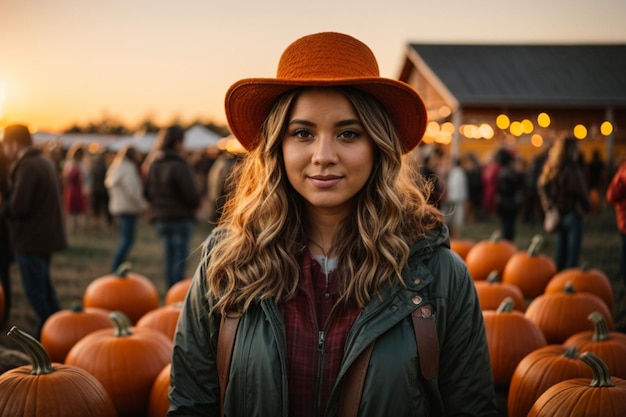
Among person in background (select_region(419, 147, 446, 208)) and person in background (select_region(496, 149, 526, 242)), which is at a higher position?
person in background (select_region(419, 147, 446, 208))

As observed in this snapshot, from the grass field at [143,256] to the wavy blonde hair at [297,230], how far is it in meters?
4.54

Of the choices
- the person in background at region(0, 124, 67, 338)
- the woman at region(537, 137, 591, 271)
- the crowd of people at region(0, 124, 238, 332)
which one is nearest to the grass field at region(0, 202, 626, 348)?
the crowd of people at region(0, 124, 238, 332)

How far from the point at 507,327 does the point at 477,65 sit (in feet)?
79.8

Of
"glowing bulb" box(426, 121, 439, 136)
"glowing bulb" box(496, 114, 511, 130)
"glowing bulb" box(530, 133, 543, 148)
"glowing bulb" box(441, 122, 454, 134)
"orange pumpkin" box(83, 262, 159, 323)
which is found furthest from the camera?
"glowing bulb" box(441, 122, 454, 134)

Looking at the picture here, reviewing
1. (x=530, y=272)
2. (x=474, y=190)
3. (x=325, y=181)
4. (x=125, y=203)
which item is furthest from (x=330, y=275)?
(x=474, y=190)

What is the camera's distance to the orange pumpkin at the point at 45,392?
2973 mm

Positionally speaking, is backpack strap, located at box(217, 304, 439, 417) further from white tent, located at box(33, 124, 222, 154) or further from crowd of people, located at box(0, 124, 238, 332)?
white tent, located at box(33, 124, 222, 154)

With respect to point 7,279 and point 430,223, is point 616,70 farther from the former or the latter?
point 430,223

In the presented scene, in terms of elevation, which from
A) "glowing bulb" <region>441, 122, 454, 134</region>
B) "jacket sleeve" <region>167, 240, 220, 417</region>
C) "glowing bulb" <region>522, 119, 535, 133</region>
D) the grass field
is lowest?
A: the grass field

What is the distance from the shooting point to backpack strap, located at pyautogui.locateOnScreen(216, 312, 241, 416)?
2146 mm

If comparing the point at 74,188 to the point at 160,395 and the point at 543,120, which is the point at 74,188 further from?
the point at 543,120

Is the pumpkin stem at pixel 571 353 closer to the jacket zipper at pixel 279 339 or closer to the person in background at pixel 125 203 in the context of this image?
the jacket zipper at pixel 279 339

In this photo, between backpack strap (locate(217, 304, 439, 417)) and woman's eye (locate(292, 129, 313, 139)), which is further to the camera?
woman's eye (locate(292, 129, 313, 139))

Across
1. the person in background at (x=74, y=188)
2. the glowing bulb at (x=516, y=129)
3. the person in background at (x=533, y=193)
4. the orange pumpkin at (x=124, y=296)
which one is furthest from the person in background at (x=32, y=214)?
the glowing bulb at (x=516, y=129)
